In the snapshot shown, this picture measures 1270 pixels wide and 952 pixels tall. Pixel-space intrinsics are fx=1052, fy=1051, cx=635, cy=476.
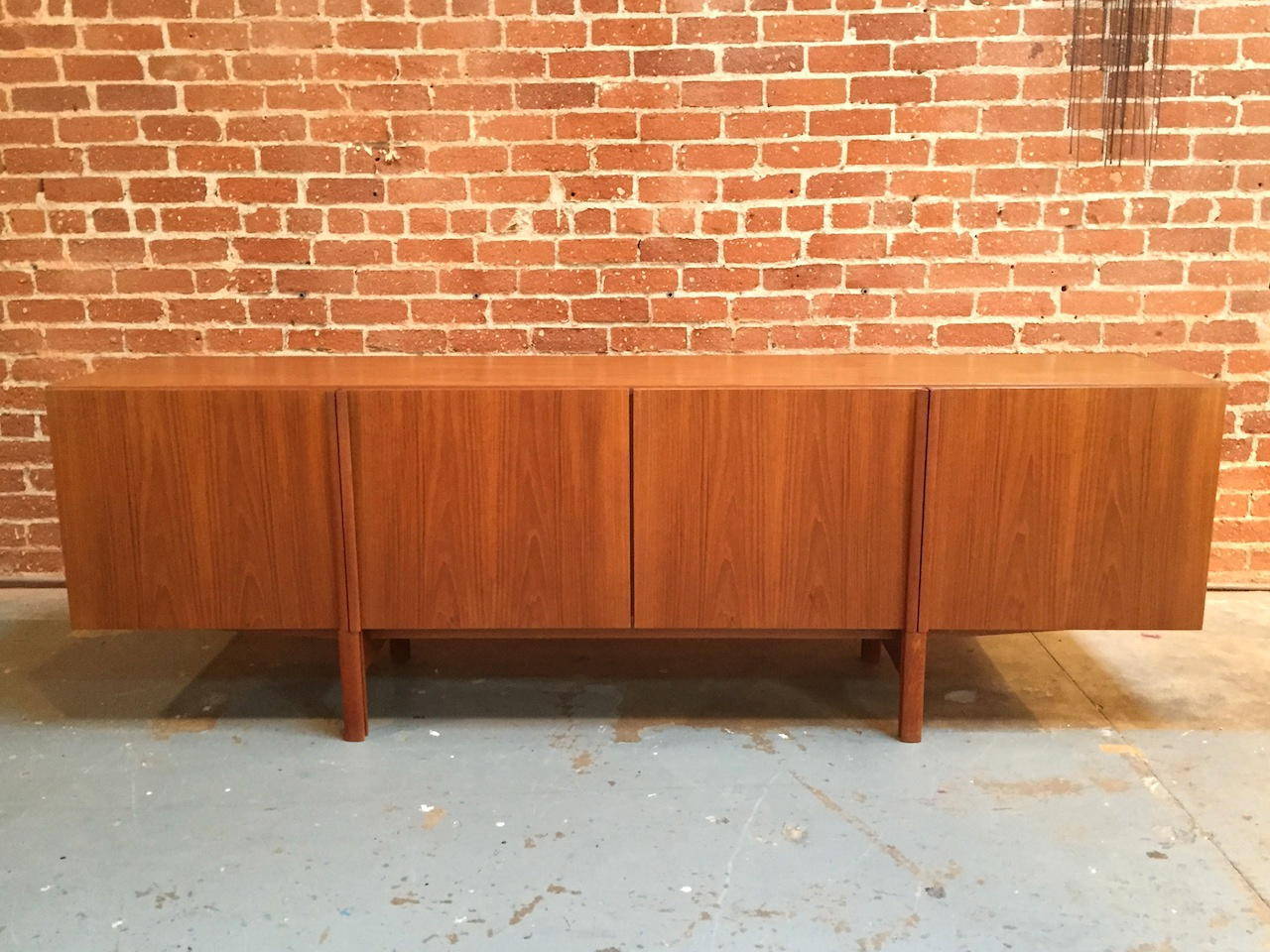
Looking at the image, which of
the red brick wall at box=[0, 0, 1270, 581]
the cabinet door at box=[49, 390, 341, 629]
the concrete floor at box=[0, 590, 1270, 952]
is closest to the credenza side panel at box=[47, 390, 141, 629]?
the cabinet door at box=[49, 390, 341, 629]

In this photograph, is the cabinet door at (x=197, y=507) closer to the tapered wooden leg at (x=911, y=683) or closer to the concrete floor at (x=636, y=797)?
the concrete floor at (x=636, y=797)

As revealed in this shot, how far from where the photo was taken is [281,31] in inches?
110

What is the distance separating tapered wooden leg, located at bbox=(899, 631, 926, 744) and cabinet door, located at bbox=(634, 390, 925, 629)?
5cm

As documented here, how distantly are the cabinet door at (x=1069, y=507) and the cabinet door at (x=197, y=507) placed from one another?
1265mm

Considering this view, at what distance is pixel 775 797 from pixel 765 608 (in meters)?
0.39

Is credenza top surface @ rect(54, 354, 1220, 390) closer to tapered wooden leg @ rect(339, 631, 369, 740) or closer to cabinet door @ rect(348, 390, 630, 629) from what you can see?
cabinet door @ rect(348, 390, 630, 629)

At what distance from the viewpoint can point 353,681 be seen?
2252 millimetres

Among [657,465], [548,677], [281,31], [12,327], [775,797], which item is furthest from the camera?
[12,327]

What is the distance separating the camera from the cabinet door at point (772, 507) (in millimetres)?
2113

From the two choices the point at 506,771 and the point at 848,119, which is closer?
Answer: the point at 506,771

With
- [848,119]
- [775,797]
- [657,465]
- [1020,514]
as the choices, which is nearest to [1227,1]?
[848,119]

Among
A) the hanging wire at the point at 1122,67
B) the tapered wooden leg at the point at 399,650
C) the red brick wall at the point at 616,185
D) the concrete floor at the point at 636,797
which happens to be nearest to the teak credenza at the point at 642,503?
the concrete floor at the point at 636,797

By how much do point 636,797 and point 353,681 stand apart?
672 millimetres

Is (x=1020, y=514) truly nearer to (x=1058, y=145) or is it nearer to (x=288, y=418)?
(x=1058, y=145)
